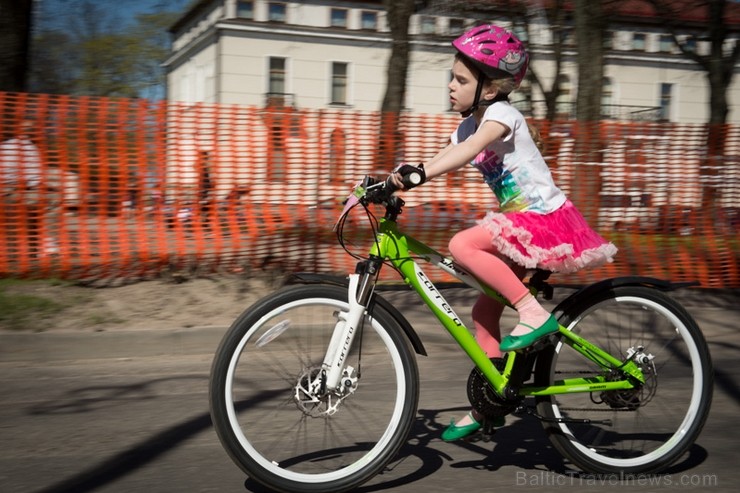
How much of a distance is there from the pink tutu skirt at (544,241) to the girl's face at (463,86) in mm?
504

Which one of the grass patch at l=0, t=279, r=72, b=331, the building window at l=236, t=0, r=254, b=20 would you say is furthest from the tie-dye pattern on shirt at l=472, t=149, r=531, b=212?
the building window at l=236, t=0, r=254, b=20

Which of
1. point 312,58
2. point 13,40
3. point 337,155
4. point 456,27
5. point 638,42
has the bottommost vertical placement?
point 337,155

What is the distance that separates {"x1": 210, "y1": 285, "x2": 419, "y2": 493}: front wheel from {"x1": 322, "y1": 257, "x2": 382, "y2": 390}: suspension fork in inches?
1.1

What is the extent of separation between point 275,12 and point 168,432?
4015 centimetres

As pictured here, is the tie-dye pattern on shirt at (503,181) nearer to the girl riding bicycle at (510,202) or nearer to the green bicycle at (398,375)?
the girl riding bicycle at (510,202)

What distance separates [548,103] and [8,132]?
691 inches

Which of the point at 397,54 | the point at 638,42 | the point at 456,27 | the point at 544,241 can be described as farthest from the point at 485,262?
the point at 638,42

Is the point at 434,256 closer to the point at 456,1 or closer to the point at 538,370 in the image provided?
the point at 538,370

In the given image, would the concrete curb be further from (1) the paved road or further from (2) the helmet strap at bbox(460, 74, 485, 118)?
(2) the helmet strap at bbox(460, 74, 485, 118)

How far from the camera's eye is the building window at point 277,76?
42438 millimetres

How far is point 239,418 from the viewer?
11.7ft

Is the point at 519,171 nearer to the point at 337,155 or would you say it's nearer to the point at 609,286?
the point at 609,286

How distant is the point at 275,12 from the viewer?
140 ft

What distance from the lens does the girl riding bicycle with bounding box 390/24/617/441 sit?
3.73m
